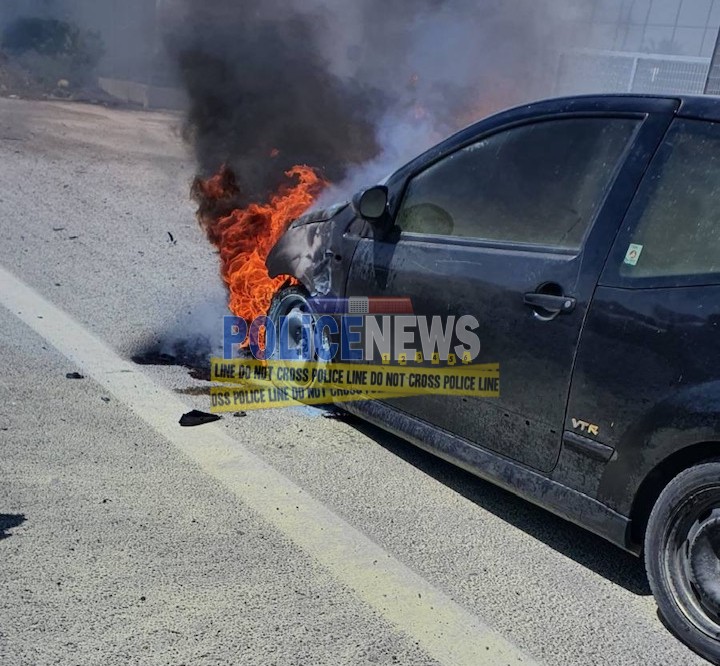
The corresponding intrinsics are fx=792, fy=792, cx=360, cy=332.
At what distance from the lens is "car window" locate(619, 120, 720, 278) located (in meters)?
2.84

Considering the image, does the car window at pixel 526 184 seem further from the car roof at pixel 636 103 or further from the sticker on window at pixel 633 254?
the sticker on window at pixel 633 254

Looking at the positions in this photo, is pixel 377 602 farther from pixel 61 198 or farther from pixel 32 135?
pixel 32 135

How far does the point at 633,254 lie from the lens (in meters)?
2.98

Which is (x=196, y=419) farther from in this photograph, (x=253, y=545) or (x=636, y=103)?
(x=636, y=103)

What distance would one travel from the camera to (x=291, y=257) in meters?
4.85

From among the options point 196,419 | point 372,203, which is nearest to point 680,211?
point 372,203

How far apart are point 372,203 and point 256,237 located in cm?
215

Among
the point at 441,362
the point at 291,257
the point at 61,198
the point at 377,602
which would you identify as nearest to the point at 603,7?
the point at 61,198

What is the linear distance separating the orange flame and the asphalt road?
720 mm

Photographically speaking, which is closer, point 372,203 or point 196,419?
point 372,203

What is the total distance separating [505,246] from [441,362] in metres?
0.63

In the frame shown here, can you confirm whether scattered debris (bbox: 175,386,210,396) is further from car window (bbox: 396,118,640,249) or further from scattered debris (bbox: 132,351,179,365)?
car window (bbox: 396,118,640,249)

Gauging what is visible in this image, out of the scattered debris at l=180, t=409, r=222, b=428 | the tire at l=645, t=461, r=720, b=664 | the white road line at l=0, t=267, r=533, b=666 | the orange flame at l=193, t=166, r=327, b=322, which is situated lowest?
the white road line at l=0, t=267, r=533, b=666

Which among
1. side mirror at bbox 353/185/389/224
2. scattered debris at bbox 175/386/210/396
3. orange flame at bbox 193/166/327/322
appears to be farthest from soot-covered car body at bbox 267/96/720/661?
orange flame at bbox 193/166/327/322
